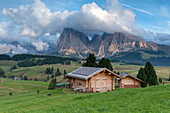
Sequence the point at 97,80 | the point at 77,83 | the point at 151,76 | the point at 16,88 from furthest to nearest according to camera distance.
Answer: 1. the point at 16,88
2. the point at 151,76
3. the point at 77,83
4. the point at 97,80

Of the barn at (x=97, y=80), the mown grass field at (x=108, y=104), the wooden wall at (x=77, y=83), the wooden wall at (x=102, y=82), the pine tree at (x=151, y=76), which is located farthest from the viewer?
the pine tree at (x=151, y=76)

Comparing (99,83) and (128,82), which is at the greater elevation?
(99,83)

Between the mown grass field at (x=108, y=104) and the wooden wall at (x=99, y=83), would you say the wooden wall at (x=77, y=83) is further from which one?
the mown grass field at (x=108, y=104)

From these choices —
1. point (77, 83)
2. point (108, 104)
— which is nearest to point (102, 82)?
point (77, 83)

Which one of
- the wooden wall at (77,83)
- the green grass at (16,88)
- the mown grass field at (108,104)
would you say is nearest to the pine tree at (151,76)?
the wooden wall at (77,83)

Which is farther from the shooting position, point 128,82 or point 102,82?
point 128,82

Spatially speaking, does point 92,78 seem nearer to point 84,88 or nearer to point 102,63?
point 84,88

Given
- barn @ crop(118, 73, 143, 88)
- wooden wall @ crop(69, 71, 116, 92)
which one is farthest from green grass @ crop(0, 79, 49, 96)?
barn @ crop(118, 73, 143, 88)

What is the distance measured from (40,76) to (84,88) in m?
172

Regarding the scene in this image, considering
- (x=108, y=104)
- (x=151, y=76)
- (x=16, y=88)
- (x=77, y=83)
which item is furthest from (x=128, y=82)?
(x=16, y=88)

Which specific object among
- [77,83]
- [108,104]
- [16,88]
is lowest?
[16,88]

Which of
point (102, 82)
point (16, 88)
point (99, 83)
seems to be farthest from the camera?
point (16, 88)

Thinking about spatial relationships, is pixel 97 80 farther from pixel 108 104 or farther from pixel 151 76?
pixel 151 76

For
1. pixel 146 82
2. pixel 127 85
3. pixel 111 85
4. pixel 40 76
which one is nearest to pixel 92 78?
pixel 111 85
